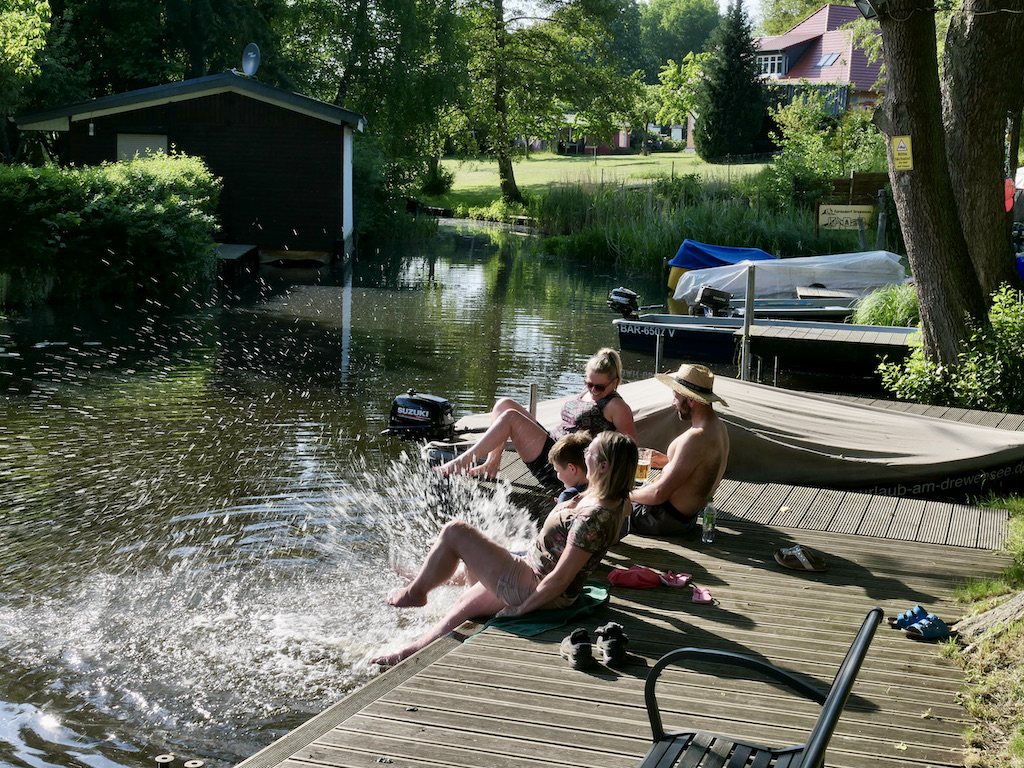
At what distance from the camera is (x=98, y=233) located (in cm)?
1883

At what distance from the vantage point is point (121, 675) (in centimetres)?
532

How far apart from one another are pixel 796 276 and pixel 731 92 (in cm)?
3740

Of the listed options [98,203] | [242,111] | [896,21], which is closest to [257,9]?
[242,111]

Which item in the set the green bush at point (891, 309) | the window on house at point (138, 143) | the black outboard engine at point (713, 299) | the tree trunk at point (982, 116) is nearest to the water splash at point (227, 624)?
the tree trunk at point (982, 116)

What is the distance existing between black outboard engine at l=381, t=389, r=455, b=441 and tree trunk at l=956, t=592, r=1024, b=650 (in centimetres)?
495

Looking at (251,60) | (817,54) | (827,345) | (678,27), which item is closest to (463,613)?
(827,345)

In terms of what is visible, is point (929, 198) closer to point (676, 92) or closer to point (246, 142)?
point (246, 142)

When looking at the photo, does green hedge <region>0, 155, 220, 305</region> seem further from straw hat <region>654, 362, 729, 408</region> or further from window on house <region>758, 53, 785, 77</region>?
window on house <region>758, 53, 785, 77</region>

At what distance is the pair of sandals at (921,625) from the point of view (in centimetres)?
487

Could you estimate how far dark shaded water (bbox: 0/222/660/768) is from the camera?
511cm

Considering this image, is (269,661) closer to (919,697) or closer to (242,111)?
(919,697)

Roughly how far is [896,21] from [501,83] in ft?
132

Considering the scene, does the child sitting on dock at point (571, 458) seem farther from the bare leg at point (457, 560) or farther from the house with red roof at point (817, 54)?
the house with red roof at point (817, 54)

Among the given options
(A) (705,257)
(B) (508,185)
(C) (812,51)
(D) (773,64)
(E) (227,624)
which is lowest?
(E) (227,624)
